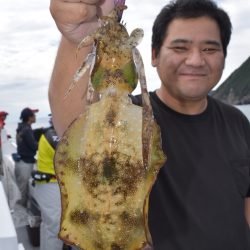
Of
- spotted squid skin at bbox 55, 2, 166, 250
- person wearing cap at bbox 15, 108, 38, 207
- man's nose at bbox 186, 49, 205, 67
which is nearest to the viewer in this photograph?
spotted squid skin at bbox 55, 2, 166, 250

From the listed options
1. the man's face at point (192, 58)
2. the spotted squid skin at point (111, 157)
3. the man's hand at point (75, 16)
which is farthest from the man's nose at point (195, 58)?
the spotted squid skin at point (111, 157)

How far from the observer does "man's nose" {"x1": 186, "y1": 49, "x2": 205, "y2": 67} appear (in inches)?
108

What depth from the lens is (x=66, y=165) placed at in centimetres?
152

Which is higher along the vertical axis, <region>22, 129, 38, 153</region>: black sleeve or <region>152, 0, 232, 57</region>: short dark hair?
<region>152, 0, 232, 57</region>: short dark hair

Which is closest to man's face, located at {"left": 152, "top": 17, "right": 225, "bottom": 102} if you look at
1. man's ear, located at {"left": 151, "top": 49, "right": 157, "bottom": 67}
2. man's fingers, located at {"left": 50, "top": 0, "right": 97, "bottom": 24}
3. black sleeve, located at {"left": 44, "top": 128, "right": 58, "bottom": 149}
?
man's ear, located at {"left": 151, "top": 49, "right": 157, "bottom": 67}

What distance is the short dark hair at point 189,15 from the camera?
9.42ft

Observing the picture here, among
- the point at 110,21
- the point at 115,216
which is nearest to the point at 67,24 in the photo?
the point at 110,21

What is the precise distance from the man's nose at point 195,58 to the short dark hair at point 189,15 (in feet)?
0.82

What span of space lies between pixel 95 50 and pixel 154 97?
4.92 ft

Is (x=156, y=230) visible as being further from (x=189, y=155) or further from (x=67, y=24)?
(x=67, y=24)

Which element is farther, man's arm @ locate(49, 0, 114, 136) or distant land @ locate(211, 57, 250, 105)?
distant land @ locate(211, 57, 250, 105)

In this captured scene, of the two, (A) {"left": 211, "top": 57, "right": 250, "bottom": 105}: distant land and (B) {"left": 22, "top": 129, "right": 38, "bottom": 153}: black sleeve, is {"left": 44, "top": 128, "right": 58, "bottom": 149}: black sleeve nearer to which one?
(B) {"left": 22, "top": 129, "right": 38, "bottom": 153}: black sleeve

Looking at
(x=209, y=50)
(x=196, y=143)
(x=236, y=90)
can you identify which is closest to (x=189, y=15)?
(x=209, y=50)

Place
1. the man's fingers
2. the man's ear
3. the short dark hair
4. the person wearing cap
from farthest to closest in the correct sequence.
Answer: the person wearing cap < the man's ear < the short dark hair < the man's fingers
